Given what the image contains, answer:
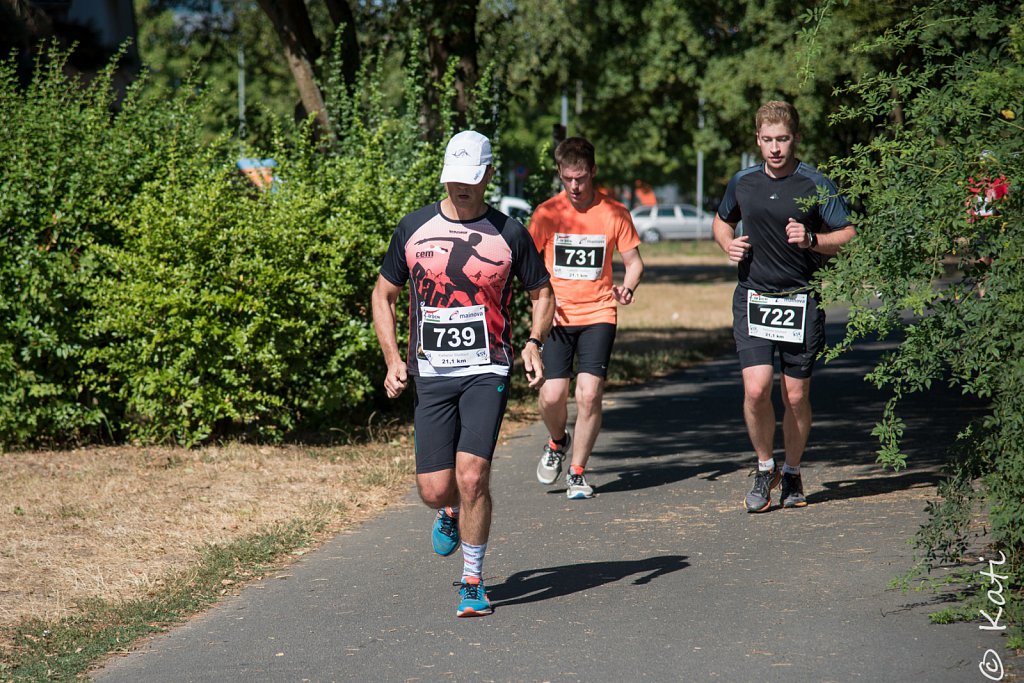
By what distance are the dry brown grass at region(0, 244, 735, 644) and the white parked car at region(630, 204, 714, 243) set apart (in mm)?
53043

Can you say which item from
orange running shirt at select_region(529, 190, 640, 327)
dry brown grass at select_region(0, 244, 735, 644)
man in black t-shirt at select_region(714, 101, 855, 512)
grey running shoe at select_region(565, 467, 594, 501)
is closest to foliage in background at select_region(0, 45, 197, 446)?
dry brown grass at select_region(0, 244, 735, 644)

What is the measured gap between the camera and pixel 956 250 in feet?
15.3

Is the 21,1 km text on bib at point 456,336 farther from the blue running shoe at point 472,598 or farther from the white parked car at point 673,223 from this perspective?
the white parked car at point 673,223

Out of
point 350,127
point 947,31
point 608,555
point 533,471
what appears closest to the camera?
point 947,31

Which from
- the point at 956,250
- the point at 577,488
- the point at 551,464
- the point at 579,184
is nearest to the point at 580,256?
the point at 579,184

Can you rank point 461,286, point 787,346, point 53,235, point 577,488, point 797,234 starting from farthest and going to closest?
point 53,235 < point 577,488 < point 787,346 < point 797,234 < point 461,286

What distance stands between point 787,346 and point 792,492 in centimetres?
84

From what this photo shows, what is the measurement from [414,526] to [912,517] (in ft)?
8.77

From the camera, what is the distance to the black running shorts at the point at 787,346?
274 inches

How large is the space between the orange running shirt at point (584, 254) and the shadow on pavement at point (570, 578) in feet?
6.58

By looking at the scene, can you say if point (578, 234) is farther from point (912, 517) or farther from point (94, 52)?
point (94, 52)

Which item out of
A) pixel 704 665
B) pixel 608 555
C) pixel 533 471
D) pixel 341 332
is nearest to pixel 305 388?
pixel 341 332

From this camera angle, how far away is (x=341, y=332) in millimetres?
9164

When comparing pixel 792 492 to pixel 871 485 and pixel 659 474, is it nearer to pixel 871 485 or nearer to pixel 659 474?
pixel 871 485
